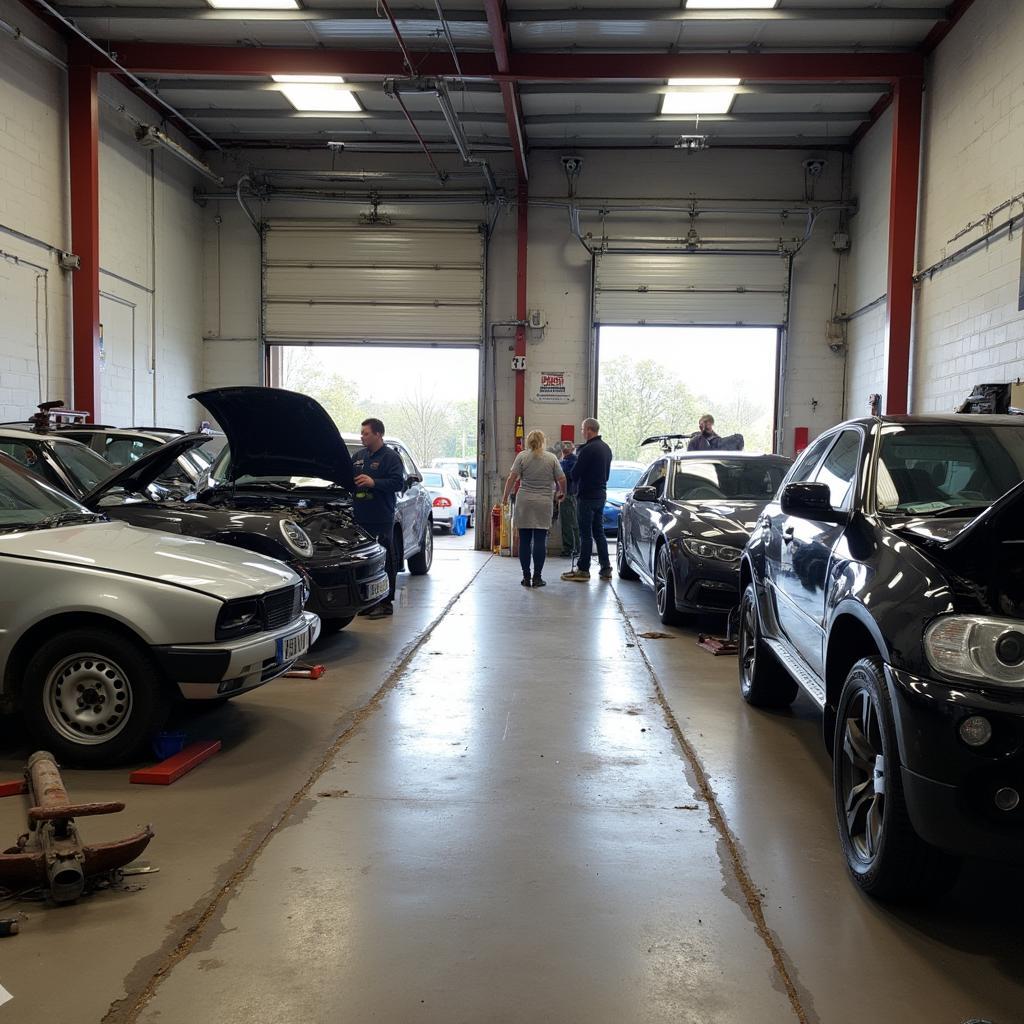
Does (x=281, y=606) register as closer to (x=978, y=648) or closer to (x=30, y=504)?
(x=30, y=504)

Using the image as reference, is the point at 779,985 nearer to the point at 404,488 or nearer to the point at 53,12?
the point at 404,488

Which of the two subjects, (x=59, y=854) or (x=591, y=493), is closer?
(x=59, y=854)

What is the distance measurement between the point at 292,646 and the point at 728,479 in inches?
189

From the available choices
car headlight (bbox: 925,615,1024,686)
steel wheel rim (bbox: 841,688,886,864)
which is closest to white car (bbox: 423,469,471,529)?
steel wheel rim (bbox: 841,688,886,864)

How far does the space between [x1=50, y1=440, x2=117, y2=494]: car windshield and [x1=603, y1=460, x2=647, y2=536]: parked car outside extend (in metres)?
8.33

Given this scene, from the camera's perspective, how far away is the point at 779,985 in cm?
225

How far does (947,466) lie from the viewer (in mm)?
3549

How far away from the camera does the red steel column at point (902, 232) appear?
10578mm

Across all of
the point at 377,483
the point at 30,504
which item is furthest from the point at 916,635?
the point at 377,483

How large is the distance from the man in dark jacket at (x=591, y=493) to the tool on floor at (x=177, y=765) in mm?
6715

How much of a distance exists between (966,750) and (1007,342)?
727 centimetres

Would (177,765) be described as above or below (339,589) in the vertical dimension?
below

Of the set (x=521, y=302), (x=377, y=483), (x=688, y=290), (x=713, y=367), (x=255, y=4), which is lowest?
(x=377, y=483)

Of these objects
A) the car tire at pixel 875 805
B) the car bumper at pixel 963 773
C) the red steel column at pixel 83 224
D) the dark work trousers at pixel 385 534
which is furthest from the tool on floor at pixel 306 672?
the red steel column at pixel 83 224
